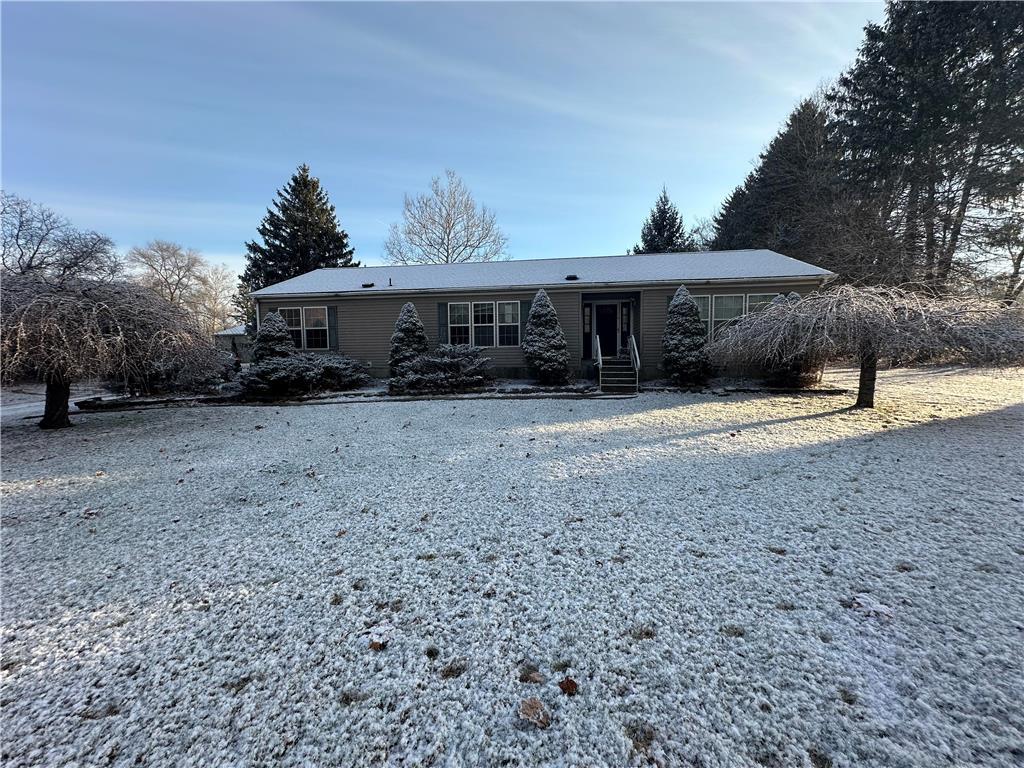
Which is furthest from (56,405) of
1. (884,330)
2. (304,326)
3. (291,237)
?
(291,237)

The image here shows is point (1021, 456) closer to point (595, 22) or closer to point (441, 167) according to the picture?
point (595, 22)

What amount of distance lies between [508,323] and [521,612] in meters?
12.5

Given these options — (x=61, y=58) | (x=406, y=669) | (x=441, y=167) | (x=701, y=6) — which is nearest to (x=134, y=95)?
(x=61, y=58)

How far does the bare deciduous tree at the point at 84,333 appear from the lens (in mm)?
6590

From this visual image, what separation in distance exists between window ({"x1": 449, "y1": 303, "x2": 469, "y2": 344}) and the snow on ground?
9713mm

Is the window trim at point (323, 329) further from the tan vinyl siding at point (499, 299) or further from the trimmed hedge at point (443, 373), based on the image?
the trimmed hedge at point (443, 373)

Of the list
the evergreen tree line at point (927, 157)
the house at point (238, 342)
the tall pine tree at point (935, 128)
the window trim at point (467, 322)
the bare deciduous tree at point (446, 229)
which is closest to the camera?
the window trim at point (467, 322)

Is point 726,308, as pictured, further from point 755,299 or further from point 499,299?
point 499,299

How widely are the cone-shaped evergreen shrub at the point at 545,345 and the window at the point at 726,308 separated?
4.96 meters

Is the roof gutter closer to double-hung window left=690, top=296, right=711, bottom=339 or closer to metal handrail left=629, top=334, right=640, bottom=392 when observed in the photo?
double-hung window left=690, top=296, right=711, bottom=339

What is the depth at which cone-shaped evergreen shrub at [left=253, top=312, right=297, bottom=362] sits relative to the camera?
12484mm

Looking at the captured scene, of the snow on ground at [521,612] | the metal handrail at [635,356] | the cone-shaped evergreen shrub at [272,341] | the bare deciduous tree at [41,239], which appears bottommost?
the snow on ground at [521,612]

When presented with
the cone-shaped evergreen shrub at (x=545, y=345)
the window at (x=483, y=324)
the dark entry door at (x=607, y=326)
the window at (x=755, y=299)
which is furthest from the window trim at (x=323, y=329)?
the window at (x=755, y=299)

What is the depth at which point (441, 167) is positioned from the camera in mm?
27234
